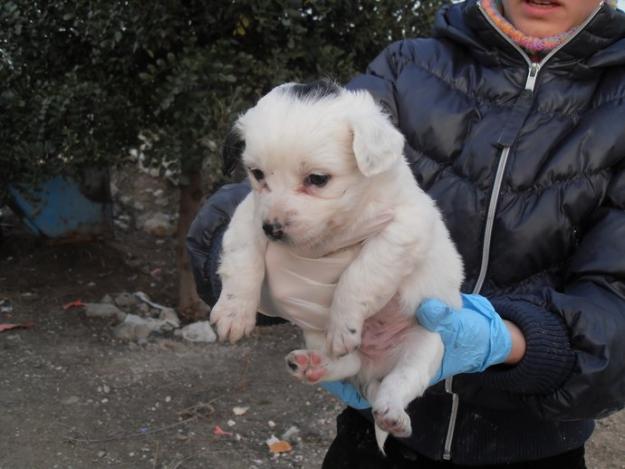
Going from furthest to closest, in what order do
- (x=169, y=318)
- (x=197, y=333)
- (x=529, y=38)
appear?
(x=169, y=318) < (x=197, y=333) < (x=529, y=38)

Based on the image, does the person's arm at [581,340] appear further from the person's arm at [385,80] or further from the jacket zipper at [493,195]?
the person's arm at [385,80]

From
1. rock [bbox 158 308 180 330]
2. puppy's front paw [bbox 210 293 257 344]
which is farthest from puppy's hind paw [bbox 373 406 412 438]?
rock [bbox 158 308 180 330]

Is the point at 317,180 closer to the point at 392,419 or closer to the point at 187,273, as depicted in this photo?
the point at 392,419

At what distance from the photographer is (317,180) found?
2186 millimetres

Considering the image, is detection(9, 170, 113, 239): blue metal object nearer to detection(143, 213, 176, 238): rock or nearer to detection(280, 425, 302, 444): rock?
detection(143, 213, 176, 238): rock

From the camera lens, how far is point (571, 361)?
214 centimetres

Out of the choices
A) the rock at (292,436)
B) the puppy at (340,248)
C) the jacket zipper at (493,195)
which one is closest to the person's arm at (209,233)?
the puppy at (340,248)

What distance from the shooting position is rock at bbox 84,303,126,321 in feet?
18.1

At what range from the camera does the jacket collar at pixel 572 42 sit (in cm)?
241

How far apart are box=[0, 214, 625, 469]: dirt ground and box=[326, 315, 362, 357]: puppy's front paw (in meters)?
2.34

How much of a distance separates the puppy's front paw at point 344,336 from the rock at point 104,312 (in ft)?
11.7

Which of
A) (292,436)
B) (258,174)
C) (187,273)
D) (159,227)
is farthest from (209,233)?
(159,227)

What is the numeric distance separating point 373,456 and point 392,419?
61cm

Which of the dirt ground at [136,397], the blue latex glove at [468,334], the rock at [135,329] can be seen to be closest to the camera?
the blue latex glove at [468,334]
